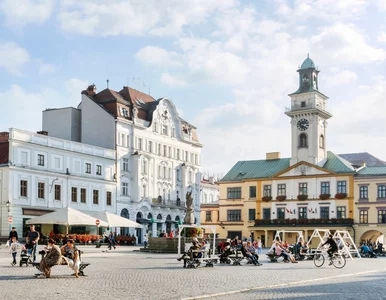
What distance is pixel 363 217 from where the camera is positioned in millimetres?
A: 73625

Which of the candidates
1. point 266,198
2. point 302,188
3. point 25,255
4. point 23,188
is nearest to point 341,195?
point 302,188

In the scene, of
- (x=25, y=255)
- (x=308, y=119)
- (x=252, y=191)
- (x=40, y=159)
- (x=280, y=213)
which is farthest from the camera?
(x=252, y=191)

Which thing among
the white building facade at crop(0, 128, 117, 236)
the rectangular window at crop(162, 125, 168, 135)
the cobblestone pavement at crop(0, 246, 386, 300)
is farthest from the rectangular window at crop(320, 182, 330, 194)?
the cobblestone pavement at crop(0, 246, 386, 300)

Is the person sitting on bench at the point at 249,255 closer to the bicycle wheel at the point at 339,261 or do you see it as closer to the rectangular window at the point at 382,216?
the bicycle wheel at the point at 339,261

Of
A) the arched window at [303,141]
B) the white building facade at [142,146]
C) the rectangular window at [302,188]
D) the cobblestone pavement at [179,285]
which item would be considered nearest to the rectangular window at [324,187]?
the rectangular window at [302,188]

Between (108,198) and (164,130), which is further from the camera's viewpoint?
(164,130)

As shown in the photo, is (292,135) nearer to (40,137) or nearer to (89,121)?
(89,121)

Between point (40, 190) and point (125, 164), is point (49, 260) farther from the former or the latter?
point (125, 164)

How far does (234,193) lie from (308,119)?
43.1 feet

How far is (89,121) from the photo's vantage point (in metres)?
73.2

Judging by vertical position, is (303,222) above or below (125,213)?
below

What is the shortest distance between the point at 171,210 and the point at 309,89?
22.5m

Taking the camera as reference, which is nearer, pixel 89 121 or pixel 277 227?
pixel 89 121

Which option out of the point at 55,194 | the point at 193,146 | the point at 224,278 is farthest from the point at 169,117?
the point at 224,278
